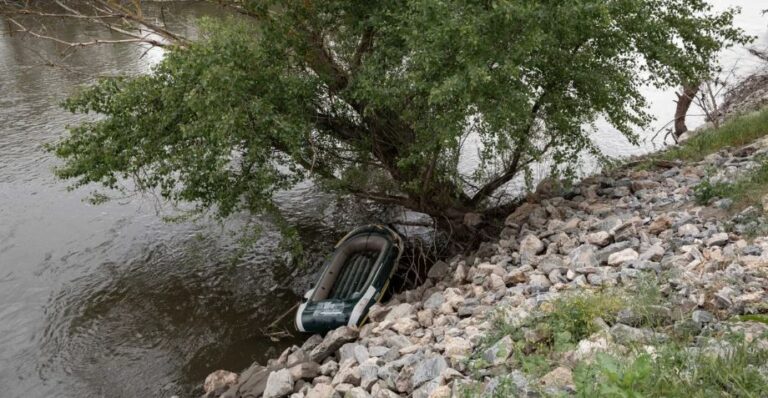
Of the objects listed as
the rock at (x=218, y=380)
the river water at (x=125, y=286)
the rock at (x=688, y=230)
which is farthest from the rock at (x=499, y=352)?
the river water at (x=125, y=286)

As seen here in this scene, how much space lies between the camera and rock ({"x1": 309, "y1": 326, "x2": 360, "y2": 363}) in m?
8.63

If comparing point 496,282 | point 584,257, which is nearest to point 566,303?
point 584,257

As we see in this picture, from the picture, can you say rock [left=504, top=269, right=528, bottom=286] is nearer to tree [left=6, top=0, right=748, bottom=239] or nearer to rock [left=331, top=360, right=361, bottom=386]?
tree [left=6, top=0, right=748, bottom=239]

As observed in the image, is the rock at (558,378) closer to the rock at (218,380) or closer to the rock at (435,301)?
the rock at (435,301)

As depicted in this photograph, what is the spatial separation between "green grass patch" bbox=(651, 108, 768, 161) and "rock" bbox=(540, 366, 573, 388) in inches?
300

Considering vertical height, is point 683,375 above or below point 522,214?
below

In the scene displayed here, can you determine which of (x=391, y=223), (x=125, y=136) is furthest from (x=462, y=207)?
(x=125, y=136)

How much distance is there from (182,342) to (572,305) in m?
7.31

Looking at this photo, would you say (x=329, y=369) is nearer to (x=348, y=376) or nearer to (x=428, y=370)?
(x=348, y=376)

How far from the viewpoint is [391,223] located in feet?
43.7

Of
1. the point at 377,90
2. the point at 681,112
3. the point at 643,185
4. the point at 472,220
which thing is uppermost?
the point at 377,90

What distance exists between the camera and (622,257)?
7461 millimetres

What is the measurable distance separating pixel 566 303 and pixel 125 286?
9463 millimetres

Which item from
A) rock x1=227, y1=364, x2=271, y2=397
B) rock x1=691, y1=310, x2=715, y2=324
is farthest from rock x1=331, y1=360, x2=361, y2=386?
rock x1=691, y1=310, x2=715, y2=324
